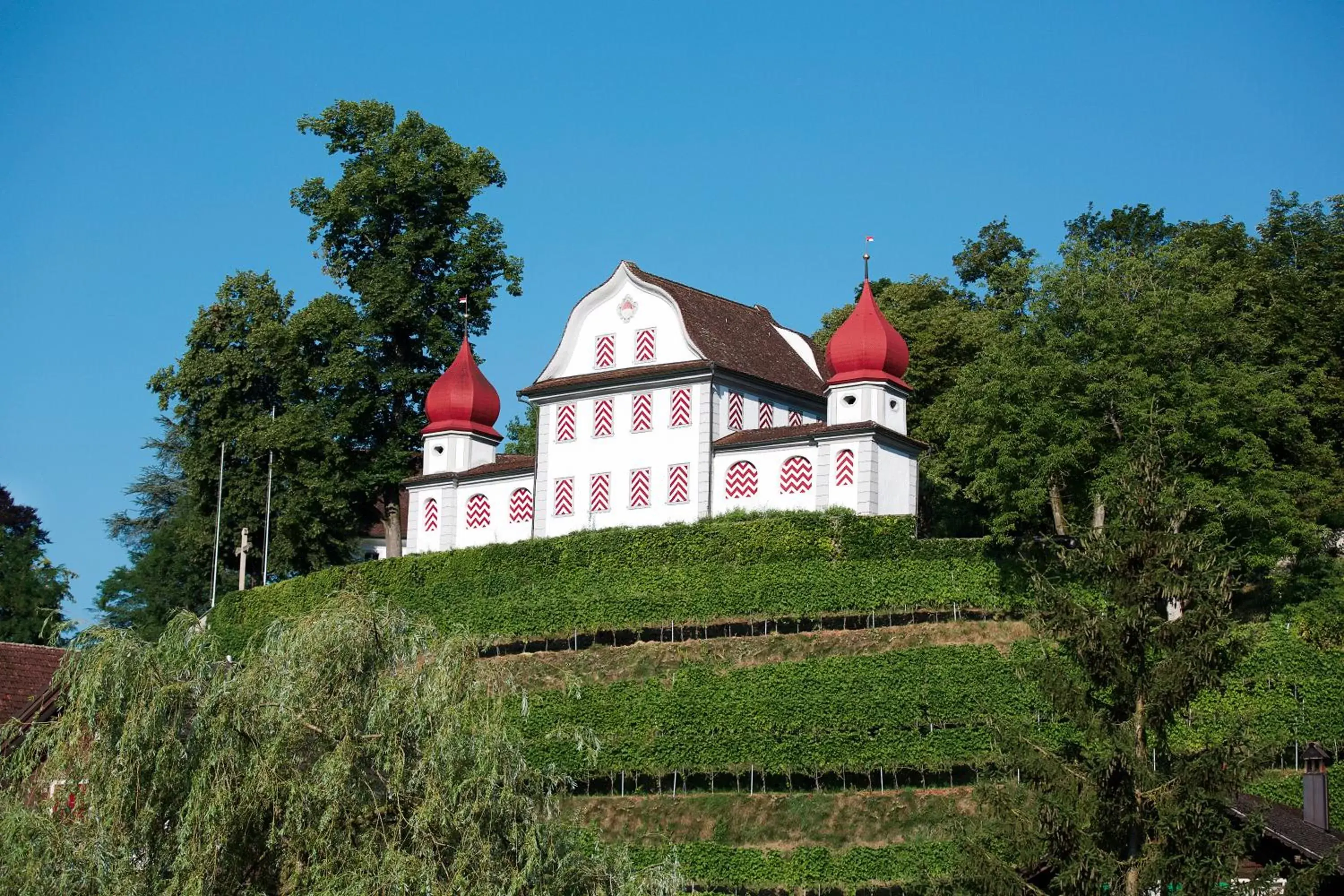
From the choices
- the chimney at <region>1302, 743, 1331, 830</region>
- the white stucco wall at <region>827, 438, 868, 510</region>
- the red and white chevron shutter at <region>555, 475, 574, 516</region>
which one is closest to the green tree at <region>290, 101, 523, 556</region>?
the red and white chevron shutter at <region>555, 475, 574, 516</region>

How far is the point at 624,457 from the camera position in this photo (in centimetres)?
5622

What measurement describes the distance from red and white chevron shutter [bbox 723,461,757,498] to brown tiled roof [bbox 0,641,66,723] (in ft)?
65.6

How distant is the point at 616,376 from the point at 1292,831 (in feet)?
95.4

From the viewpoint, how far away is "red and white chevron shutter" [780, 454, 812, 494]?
52.7 m

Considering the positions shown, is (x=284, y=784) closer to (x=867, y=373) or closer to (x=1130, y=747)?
(x=1130, y=747)

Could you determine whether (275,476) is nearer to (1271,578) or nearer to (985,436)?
(985,436)

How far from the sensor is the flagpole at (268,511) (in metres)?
63.4

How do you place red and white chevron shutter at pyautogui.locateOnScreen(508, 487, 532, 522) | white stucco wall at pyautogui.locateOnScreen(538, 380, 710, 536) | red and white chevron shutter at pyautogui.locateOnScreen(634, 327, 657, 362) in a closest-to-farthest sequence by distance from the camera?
white stucco wall at pyautogui.locateOnScreen(538, 380, 710, 536) < red and white chevron shutter at pyautogui.locateOnScreen(634, 327, 657, 362) < red and white chevron shutter at pyautogui.locateOnScreen(508, 487, 532, 522)

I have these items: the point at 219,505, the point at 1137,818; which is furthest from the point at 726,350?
the point at 1137,818

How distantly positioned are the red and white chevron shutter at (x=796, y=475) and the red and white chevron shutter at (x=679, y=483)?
2863 mm

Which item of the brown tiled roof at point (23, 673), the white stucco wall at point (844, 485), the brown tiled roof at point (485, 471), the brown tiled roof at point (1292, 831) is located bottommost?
the brown tiled roof at point (1292, 831)

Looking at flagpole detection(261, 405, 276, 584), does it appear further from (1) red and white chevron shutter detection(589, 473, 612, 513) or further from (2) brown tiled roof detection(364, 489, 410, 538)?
(1) red and white chevron shutter detection(589, 473, 612, 513)

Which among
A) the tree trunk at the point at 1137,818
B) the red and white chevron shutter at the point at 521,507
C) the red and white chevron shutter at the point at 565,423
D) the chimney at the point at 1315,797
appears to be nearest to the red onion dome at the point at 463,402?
the red and white chevron shutter at the point at 521,507

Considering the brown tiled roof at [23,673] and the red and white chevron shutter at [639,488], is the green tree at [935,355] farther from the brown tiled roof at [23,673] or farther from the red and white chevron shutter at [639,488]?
the brown tiled roof at [23,673]
